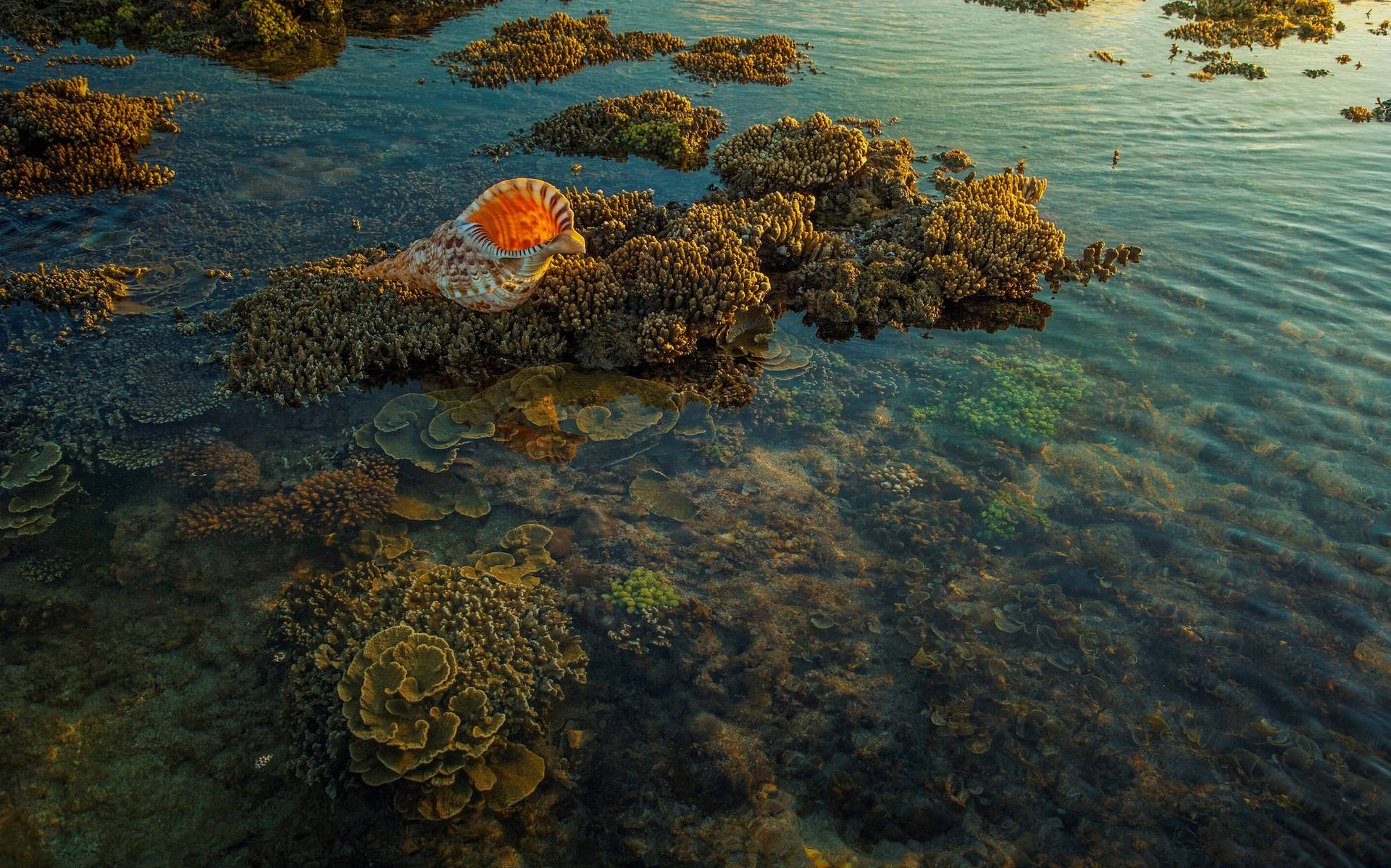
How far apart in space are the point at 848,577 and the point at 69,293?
9728 mm

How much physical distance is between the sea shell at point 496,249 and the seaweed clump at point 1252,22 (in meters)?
23.8

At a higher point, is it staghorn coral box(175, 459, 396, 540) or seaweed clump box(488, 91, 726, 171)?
seaweed clump box(488, 91, 726, 171)

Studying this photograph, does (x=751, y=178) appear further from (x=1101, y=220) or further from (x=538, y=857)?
(x=538, y=857)

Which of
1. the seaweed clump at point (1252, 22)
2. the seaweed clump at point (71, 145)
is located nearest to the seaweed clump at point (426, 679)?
the seaweed clump at point (71, 145)

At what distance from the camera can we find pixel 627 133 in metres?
13.0

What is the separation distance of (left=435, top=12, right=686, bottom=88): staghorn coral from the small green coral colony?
13028 millimetres

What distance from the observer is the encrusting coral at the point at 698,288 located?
8.06 m

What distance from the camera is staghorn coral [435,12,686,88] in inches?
608

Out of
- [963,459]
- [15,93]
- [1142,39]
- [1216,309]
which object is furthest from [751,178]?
[1142,39]

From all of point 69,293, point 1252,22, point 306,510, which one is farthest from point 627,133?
point 1252,22

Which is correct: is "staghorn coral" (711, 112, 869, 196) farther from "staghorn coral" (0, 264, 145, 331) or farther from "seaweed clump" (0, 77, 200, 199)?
"seaweed clump" (0, 77, 200, 199)

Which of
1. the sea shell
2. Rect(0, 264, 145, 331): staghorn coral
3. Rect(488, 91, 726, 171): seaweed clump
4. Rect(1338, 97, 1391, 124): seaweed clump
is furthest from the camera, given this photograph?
Rect(1338, 97, 1391, 124): seaweed clump

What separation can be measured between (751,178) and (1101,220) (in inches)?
242

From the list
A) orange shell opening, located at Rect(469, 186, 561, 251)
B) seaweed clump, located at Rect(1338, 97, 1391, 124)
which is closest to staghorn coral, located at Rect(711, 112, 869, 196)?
orange shell opening, located at Rect(469, 186, 561, 251)
